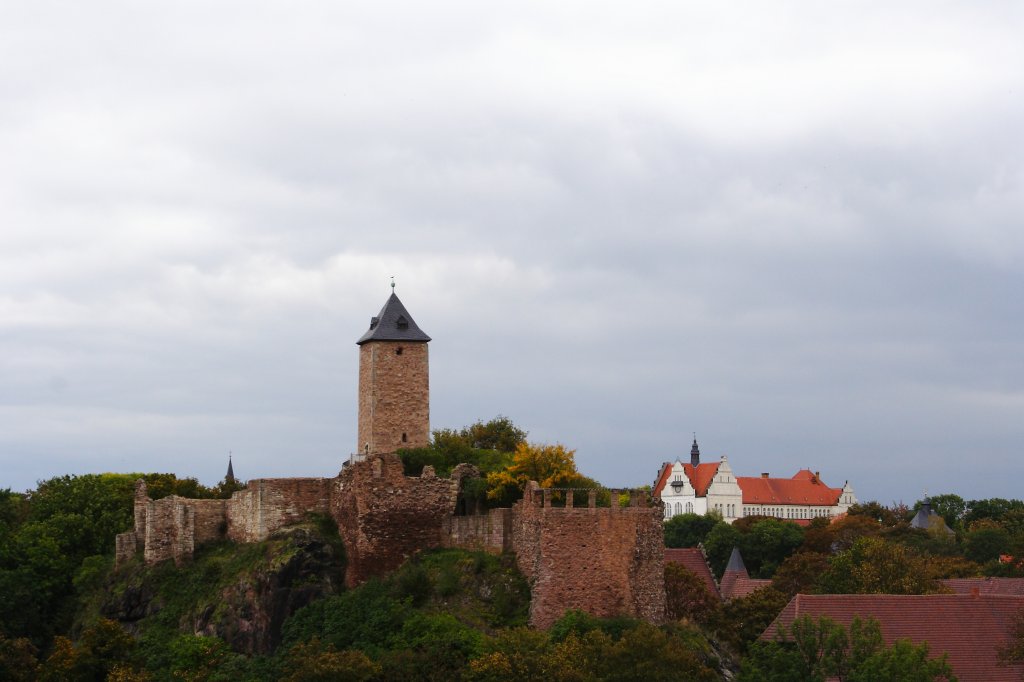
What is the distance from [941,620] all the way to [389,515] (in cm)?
2075

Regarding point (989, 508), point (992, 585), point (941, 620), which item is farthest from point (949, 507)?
point (941, 620)

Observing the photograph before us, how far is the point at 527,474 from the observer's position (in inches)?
2080

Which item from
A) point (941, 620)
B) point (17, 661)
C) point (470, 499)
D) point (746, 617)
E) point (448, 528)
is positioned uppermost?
point (470, 499)

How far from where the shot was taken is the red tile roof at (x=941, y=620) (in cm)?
5503

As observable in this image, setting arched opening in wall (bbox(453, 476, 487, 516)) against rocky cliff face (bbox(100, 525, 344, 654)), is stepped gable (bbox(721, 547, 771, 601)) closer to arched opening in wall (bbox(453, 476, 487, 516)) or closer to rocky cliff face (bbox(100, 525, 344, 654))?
arched opening in wall (bbox(453, 476, 487, 516))

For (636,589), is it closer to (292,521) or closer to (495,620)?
(495,620)

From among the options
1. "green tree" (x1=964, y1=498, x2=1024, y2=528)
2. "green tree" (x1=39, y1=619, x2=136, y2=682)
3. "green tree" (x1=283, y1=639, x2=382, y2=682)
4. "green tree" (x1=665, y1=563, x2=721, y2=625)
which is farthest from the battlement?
"green tree" (x1=964, y1=498, x2=1024, y2=528)

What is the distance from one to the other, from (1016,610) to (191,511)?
3155cm

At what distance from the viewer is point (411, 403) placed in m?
58.7

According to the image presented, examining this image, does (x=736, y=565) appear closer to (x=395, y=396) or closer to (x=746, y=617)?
(x=746, y=617)

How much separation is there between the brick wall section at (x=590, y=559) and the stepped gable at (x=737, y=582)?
36.1 metres

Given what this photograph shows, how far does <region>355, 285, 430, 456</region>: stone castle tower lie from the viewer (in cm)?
5838

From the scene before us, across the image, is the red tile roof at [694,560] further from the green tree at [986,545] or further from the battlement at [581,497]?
the green tree at [986,545]

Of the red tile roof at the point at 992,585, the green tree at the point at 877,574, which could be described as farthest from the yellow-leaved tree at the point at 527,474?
the red tile roof at the point at 992,585
